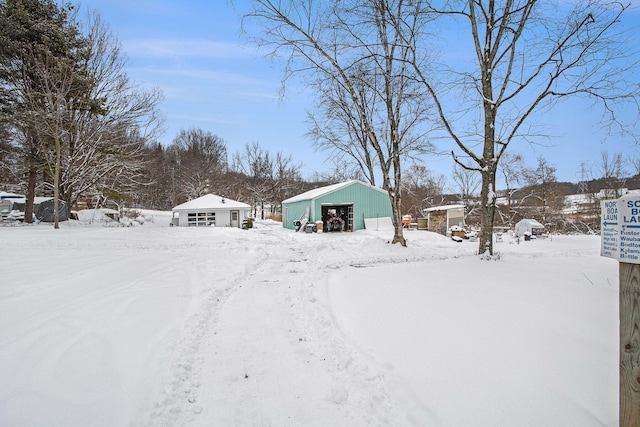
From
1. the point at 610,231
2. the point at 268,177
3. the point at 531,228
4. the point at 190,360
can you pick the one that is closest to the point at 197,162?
the point at 268,177

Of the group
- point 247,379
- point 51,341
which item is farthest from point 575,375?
point 51,341

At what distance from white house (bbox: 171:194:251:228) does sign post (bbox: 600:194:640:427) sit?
2717 centimetres

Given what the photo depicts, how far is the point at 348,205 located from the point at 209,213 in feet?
42.7

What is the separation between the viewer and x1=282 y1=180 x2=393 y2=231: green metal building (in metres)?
21.9

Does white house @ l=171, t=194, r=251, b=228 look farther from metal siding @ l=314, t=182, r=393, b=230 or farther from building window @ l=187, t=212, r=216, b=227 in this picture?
metal siding @ l=314, t=182, r=393, b=230

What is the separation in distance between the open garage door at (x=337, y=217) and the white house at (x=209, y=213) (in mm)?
8783

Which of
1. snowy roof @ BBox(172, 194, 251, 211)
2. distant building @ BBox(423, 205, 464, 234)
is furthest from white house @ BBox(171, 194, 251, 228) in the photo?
distant building @ BBox(423, 205, 464, 234)

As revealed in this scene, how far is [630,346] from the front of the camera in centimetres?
175

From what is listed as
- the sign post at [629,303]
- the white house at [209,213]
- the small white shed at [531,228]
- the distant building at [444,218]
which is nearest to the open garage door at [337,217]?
the distant building at [444,218]

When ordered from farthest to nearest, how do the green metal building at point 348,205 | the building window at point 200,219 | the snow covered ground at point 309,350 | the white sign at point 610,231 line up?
the building window at point 200,219, the green metal building at point 348,205, the snow covered ground at point 309,350, the white sign at point 610,231

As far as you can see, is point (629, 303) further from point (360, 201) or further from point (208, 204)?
point (208, 204)

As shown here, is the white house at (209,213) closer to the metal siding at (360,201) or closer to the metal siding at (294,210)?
the metal siding at (294,210)

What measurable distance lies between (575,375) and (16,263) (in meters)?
9.39

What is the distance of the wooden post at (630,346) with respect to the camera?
1712 millimetres
